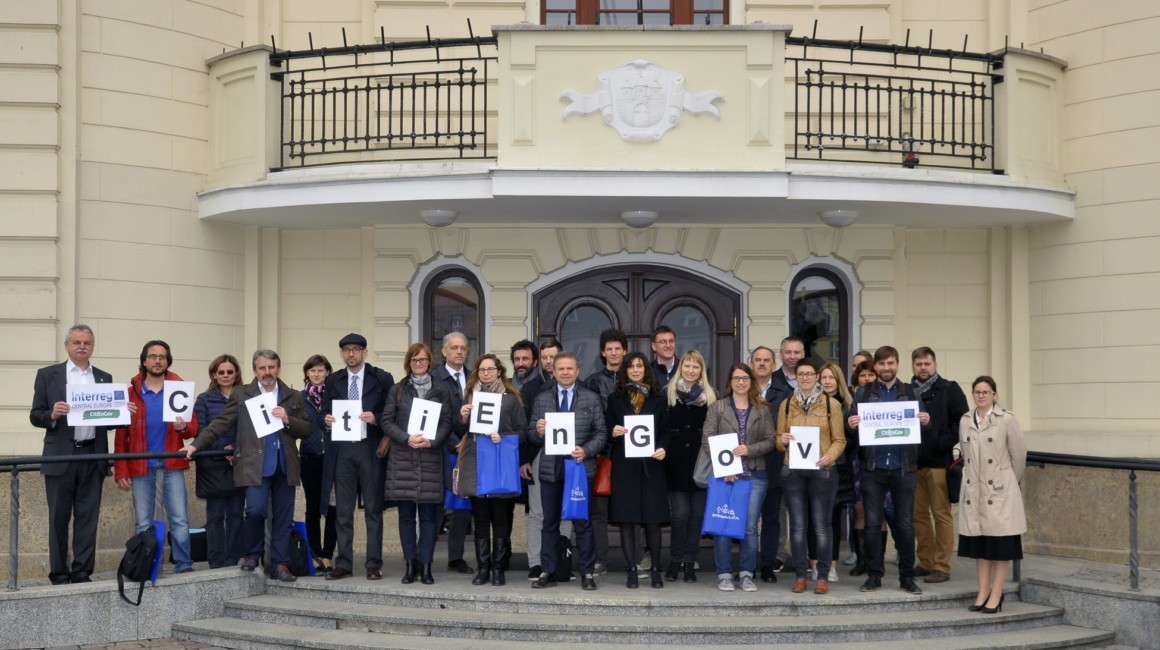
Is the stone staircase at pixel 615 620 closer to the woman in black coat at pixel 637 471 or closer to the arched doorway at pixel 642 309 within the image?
the woman in black coat at pixel 637 471

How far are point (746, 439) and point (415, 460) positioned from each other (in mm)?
2623

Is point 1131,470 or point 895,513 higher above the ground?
point 1131,470

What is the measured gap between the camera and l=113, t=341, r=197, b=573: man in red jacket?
11.4m

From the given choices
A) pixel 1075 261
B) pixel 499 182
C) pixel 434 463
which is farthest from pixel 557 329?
pixel 1075 261

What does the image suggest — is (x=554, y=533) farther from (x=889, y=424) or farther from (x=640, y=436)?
(x=889, y=424)

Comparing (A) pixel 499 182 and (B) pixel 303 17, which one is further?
(B) pixel 303 17

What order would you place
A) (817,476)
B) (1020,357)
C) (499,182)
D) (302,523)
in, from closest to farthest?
(817,476) < (302,523) < (499,182) < (1020,357)

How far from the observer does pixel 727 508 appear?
431 inches

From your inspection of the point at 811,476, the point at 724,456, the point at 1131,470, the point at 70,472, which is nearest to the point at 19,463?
the point at 70,472

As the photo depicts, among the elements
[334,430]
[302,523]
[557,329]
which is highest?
[557,329]

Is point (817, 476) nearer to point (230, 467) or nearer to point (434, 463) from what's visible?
point (434, 463)

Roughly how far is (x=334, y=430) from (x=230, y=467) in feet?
3.12

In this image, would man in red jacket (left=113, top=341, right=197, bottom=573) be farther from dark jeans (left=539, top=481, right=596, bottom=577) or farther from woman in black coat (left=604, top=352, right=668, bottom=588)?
woman in black coat (left=604, top=352, right=668, bottom=588)

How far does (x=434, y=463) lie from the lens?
1120cm
